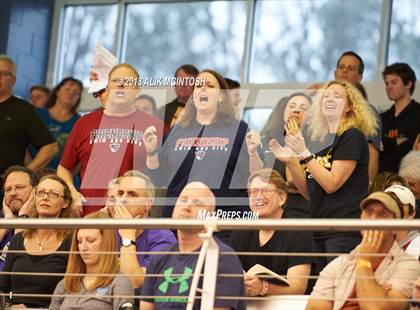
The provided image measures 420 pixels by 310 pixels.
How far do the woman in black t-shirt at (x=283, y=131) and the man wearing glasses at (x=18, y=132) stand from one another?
195cm

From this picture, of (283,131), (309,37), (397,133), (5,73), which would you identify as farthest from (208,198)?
(309,37)

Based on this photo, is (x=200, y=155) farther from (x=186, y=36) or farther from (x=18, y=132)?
(x=186, y=36)

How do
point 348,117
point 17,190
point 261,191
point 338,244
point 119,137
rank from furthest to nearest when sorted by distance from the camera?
point 17,190 → point 119,137 → point 348,117 → point 261,191 → point 338,244

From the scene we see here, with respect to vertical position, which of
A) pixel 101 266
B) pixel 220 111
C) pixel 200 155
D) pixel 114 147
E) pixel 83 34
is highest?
pixel 83 34

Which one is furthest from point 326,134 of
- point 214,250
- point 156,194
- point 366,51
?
point 366,51

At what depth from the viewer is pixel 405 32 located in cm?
916

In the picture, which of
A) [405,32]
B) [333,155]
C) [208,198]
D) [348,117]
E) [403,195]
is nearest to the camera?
[208,198]

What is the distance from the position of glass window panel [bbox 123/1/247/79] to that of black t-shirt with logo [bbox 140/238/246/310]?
494 centimetres

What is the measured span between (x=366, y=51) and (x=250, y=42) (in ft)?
3.24

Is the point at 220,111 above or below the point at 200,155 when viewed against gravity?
above

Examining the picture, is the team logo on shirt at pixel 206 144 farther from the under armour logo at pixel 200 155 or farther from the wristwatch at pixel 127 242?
the wristwatch at pixel 127 242

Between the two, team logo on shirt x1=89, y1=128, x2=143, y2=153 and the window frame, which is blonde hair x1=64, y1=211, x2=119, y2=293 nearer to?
team logo on shirt x1=89, y1=128, x2=143, y2=153

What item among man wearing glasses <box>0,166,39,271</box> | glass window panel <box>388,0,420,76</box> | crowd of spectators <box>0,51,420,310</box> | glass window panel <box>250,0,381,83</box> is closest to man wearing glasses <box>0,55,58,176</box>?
man wearing glasses <box>0,166,39,271</box>

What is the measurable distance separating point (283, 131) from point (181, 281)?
3.83 ft
